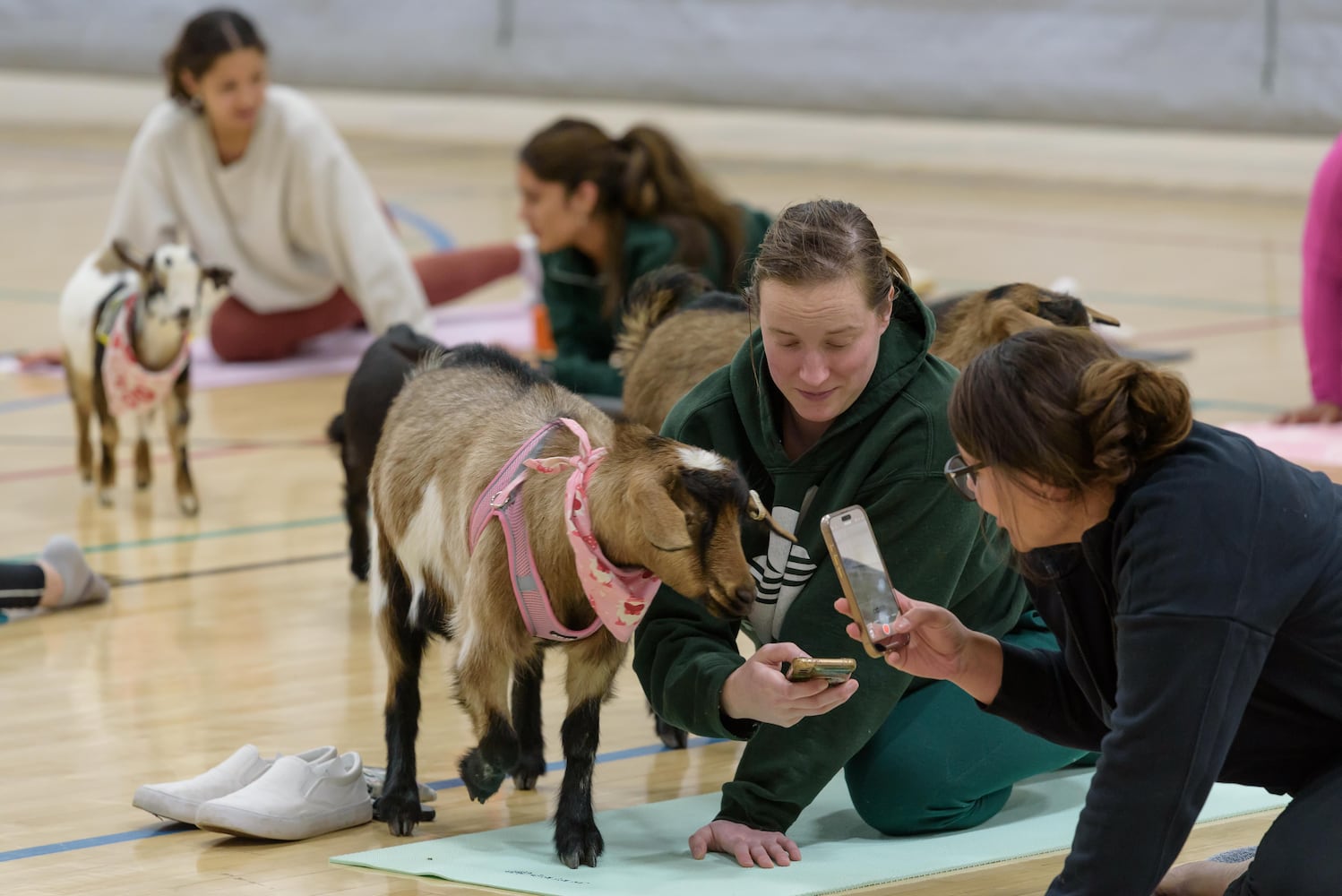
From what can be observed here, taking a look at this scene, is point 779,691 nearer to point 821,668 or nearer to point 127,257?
point 821,668

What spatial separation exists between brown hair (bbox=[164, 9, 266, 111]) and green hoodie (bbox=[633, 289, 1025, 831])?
3.97 m

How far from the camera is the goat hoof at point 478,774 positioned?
3070mm

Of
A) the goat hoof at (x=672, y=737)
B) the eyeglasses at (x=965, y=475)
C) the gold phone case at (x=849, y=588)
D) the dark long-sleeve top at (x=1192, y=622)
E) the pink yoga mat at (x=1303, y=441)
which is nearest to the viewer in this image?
the dark long-sleeve top at (x=1192, y=622)

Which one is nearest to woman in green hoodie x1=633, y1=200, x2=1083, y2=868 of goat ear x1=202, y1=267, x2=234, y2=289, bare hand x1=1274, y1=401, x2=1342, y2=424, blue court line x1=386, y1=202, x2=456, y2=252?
goat ear x1=202, y1=267, x2=234, y2=289

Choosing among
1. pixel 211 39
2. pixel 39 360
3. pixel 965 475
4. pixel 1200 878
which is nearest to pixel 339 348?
pixel 39 360

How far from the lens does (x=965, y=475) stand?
2.43 metres

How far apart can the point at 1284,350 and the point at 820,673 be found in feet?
17.3

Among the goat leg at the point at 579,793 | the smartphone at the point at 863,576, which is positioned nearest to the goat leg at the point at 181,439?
the goat leg at the point at 579,793

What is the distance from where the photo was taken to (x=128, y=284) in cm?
585

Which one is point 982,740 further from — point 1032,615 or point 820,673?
point 820,673

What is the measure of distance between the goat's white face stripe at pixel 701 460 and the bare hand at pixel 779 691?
0.27 metres

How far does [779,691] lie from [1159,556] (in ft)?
2.24

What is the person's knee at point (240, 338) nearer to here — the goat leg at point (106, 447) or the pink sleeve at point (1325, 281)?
the goat leg at point (106, 447)

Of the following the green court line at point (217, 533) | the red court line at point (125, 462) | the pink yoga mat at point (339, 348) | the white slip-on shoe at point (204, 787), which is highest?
the white slip-on shoe at point (204, 787)
